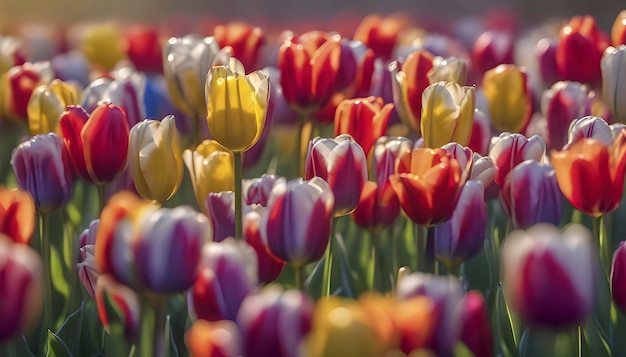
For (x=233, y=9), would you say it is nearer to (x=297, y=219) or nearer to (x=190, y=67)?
(x=190, y=67)

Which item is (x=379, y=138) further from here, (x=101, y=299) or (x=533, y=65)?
(x=533, y=65)

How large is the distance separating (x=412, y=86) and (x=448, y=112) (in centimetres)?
28

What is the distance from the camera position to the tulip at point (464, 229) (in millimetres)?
1602

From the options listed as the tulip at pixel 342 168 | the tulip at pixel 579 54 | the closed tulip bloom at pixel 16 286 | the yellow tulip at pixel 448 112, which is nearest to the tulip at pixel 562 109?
the tulip at pixel 579 54

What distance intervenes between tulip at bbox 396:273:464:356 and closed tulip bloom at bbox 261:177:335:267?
0.30 metres

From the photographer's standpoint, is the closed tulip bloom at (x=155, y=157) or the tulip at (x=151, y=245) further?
the closed tulip bloom at (x=155, y=157)

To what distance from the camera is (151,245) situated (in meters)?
1.17

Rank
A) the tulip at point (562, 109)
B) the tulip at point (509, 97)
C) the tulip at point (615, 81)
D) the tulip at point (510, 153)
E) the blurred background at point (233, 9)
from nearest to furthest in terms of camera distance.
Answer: the tulip at point (510, 153) < the tulip at point (615, 81) < the tulip at point (562, 109) < the tulip at point (509, 97) < the blurred background at point (233, 9)

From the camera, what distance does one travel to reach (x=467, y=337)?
1173 mm

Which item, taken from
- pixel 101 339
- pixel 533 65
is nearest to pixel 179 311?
pixel 101 339

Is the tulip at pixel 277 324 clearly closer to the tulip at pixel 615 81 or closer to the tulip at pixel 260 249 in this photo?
the tulip at pixel 260 249

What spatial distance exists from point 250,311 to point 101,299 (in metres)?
0.45

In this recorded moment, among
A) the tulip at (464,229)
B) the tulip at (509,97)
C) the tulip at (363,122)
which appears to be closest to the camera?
the tulip at (464,229)

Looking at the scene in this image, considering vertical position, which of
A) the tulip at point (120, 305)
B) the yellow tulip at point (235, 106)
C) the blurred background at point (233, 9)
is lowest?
the blurred background at point (233, 9)
